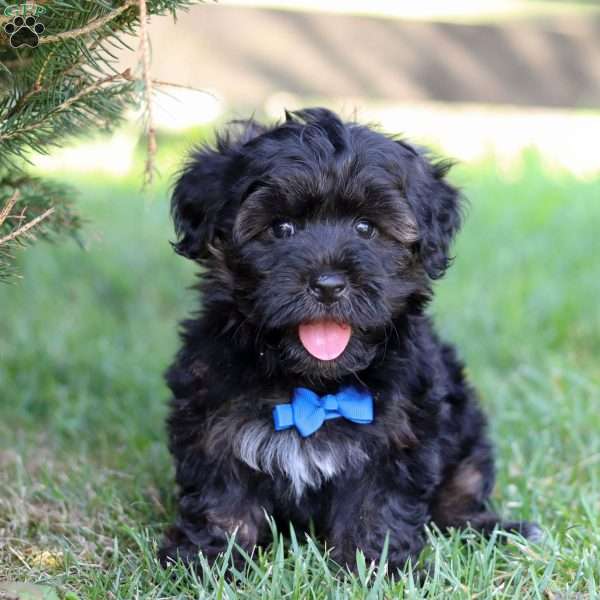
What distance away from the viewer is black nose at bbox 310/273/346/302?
9.25ft

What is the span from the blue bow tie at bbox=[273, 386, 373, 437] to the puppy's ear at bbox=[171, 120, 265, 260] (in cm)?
56

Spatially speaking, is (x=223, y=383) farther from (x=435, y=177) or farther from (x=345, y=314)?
(x=435, y=177)

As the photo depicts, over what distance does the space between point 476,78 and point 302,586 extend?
738 centimetres

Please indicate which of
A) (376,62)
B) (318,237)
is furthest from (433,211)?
(376,62)

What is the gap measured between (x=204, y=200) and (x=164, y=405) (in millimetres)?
1724

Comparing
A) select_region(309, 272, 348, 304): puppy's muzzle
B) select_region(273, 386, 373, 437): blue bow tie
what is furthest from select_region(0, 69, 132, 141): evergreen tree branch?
select_region(273, 386, 373, 437): blue bow tie

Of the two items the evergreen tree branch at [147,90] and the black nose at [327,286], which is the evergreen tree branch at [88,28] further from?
the black nose at [327,286]

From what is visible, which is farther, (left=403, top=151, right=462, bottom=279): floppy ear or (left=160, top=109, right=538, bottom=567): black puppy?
(left=403, top=151, right=462, bottom=279): floppy ear

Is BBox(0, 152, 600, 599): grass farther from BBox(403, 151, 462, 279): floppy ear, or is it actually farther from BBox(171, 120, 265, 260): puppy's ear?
BBox(403, 151, 462, 279): floppy ear

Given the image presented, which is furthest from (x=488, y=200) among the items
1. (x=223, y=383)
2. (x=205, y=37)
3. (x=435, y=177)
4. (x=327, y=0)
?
(x=327, y=0)

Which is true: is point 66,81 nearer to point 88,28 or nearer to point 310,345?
point 88,28

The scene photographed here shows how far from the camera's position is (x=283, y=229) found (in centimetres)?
303

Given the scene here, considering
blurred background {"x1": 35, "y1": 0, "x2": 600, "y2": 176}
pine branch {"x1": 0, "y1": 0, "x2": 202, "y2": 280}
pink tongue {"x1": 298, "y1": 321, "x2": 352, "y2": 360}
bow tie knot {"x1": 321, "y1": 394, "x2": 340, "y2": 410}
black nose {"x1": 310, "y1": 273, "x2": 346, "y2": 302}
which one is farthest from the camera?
blurred background {"x1": 35, "y1": 0, "x2": 600, "y2": 176}

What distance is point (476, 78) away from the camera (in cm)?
943
